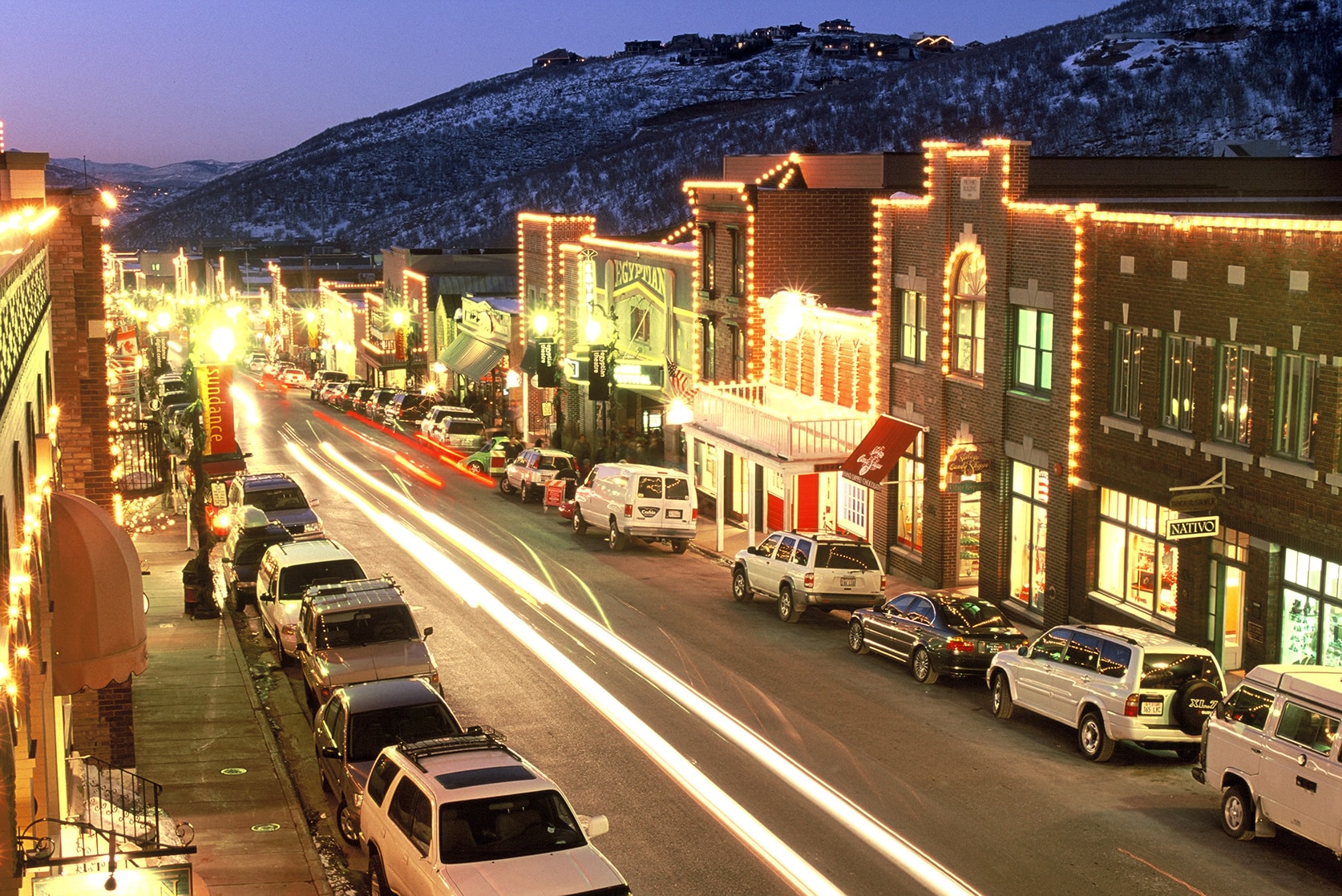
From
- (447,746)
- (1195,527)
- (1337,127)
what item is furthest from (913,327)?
(1337,127)

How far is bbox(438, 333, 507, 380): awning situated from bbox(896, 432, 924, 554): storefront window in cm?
3949

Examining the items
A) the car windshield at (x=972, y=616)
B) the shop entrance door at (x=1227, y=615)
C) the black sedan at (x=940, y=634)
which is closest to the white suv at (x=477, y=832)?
the black sedan at (x=940, y=634)

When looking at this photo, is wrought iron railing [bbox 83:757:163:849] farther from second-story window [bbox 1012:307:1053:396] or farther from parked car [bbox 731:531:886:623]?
second-story window [bbox 1012:307:1053:396]

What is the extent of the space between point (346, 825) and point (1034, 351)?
18.2 metres

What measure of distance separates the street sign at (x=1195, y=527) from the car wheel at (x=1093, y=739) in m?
4.55

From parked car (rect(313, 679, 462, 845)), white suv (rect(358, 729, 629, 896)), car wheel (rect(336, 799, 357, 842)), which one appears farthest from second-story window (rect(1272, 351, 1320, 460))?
car wheel (rect(336, 799, 357, 842))

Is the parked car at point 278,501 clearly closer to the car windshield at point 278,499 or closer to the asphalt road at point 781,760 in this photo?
the car windshield at point 278,499

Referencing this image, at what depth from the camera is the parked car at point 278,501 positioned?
37.9 m

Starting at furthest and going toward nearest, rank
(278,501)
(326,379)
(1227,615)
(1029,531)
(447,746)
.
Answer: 1. (326,379)
2. (278,501)
3. (1029,531)
4. (1227,615)
5. (447,746)

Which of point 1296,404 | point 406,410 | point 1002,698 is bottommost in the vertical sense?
point 406,410

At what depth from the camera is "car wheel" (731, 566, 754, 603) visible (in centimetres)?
3309

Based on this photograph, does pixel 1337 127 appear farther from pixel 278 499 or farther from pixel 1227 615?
pixel 278 499

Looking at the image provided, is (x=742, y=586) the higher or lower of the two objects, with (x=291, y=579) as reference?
lower

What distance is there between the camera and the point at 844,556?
30750 millimetres
